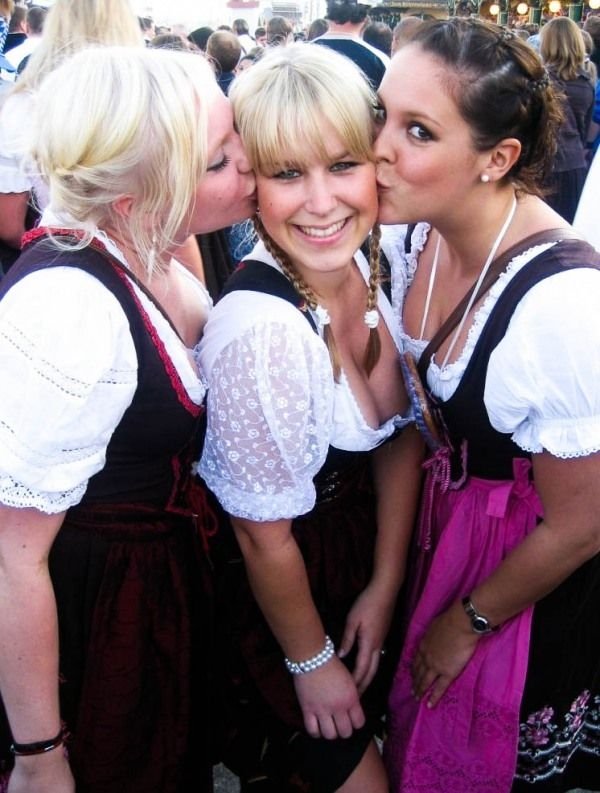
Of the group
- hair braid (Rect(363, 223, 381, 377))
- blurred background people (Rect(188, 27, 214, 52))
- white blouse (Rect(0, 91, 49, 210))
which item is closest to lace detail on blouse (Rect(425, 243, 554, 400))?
hair braid (Rect(363, 223, 381, 377))

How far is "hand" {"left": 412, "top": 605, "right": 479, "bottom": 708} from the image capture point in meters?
1.48

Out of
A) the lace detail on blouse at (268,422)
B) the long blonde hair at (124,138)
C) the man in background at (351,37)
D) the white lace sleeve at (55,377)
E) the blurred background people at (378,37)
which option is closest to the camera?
the white lace sleeve at (55,377)

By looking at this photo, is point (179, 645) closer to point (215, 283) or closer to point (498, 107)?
point (498, 107)

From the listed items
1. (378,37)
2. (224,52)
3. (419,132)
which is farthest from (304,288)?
(378,37)

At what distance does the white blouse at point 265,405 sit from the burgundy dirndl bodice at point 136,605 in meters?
0.07

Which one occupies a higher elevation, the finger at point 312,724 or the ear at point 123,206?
the ear at point 123,206

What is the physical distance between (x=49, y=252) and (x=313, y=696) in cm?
99

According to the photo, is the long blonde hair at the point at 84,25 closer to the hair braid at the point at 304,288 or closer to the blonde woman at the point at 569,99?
the hair braid at the point at 304,288

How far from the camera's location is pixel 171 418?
4.06 feet

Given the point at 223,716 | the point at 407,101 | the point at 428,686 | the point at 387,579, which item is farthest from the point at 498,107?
the point at 223,716

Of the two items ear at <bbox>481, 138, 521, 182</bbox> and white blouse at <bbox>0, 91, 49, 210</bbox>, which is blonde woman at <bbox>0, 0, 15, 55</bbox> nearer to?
white blouse at <bbox>0, 91, 49, 210</bbox>

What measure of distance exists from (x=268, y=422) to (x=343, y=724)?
0.67 meters

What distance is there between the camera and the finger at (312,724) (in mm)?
1507

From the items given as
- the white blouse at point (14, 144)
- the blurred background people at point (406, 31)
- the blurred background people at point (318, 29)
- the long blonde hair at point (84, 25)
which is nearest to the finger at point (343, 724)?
the blurred background people at point (406, 31)
